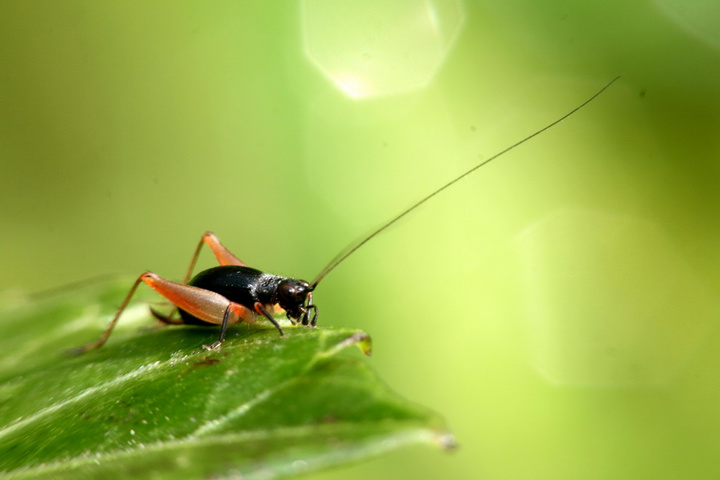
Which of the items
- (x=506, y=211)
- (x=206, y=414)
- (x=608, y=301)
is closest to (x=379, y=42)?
(x=506, y=211)

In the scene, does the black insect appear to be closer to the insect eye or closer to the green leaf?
the insect eye

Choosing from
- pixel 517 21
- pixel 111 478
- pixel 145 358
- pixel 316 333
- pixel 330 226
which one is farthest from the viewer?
pixel 330 226

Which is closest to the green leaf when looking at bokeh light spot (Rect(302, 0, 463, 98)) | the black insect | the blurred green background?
the black insect

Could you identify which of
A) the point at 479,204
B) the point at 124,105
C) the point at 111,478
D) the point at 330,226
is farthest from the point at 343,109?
the point at 111,478

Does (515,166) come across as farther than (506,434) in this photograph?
Yes

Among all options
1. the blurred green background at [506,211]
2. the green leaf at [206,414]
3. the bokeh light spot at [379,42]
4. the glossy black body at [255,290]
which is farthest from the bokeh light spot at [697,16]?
the green leaf at [206,414]

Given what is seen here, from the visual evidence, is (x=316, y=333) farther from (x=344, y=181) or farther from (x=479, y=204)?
(x=344, y=181)

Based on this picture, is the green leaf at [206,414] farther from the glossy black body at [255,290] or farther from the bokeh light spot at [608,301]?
the bokeh light spot at [608,301]
